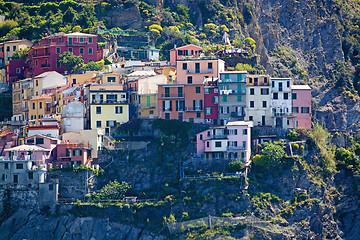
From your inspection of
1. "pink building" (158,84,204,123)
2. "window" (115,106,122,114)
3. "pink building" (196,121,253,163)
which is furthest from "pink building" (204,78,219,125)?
"window" (115,106,122,114)

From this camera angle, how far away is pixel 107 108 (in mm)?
116188

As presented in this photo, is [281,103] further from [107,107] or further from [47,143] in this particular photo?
[47,143]

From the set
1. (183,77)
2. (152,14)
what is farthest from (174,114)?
(152,14)

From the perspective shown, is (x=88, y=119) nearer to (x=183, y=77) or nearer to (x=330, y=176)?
(x=183, y=77)

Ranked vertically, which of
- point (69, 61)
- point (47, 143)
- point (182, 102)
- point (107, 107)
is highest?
point (69, 61)

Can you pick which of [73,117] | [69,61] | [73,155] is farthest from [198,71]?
[69,61]

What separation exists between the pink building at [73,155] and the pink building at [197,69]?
1459cm

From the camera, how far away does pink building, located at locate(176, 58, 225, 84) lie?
118 meters

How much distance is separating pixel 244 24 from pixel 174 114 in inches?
1174

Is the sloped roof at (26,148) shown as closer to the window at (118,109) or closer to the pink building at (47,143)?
the pink building at (47,143)

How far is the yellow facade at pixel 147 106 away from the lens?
11625cm

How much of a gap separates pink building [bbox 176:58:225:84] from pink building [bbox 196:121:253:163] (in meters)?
10.0

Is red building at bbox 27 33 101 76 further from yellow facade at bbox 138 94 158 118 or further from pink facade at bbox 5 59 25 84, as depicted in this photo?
yellow facade at bbox 138 94 158 118

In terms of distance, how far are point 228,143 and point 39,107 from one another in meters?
24.9
